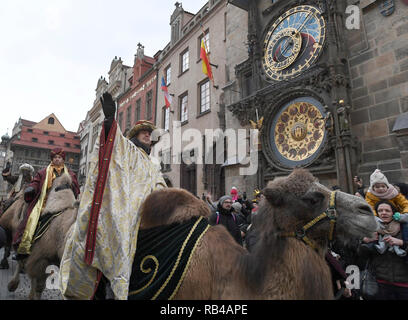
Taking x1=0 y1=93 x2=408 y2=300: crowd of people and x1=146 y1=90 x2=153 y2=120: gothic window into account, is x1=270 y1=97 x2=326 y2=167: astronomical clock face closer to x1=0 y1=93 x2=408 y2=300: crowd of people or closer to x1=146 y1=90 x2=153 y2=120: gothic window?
x1=0 y1=93 x2=408 y2=300: crowd of people

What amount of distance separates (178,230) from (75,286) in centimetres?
91

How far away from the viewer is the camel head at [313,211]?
1.79 m

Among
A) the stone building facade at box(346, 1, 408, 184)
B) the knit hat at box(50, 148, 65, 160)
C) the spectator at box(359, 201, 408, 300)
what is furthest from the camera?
the stone building facade at box(346, 1, 408, 184)

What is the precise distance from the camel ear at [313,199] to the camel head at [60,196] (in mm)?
3236

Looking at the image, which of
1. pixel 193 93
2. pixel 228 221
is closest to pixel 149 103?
pixel 193 93

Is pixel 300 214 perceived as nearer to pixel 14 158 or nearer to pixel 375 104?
pixel 375 104

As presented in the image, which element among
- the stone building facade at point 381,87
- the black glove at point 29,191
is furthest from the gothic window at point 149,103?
the black glove at point 29,191

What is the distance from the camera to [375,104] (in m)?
7.94

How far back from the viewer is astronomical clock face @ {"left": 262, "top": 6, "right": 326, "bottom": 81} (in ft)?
30.4

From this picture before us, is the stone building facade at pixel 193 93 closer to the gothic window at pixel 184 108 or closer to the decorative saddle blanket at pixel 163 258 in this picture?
the gothic window at pixel 184 108

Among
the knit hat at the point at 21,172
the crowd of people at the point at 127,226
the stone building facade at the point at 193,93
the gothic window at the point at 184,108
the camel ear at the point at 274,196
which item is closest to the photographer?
the camel ear at the point at 274,196

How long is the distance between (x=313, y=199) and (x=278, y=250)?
46 cm

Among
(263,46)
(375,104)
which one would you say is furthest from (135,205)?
(263,46)

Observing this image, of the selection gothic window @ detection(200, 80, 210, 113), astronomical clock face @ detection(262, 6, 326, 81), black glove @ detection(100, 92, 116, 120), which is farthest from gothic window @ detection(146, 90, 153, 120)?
black glove @ detection(100, 92, 116, 120)
